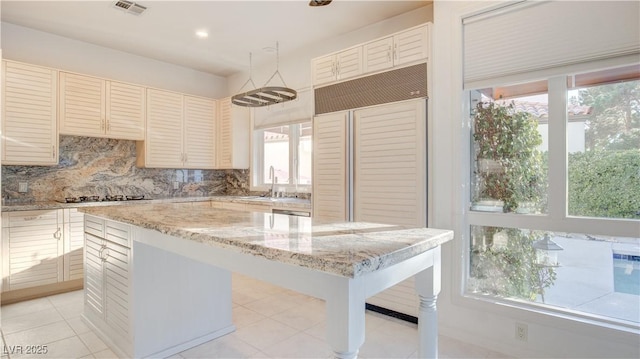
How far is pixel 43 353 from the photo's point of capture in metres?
2.30

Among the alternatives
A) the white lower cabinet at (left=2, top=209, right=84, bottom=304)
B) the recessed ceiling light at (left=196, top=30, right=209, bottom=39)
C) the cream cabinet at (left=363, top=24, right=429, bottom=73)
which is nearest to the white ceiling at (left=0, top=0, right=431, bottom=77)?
the recessed ceiling light at (left=196, top=30, right=209, bottom=39)

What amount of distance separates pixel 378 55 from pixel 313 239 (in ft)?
6.99

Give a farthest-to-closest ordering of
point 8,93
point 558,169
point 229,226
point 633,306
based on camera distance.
Answer: point 8,93
point 558,169
point 633,306
point 229,226

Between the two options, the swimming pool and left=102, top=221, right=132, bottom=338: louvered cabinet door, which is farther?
left=102, top=221, right=132, bottom=338: louvered cabinet door

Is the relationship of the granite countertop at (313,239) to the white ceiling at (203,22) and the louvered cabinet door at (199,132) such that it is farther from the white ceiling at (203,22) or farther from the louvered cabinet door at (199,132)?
the louvered cabinet door at (199,132)

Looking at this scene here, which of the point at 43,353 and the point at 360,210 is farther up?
the point at 360,210

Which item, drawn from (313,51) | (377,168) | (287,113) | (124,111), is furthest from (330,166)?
(124,111)

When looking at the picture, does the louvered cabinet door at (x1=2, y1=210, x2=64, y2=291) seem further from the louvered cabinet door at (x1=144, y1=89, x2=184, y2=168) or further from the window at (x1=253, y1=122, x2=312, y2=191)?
the window at (x1=253, y1=122, x2=312, y2=191)

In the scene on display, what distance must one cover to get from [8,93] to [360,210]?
3610 millimetres

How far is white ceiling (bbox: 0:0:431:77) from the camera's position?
325 centimetres

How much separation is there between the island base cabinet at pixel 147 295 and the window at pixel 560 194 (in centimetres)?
191

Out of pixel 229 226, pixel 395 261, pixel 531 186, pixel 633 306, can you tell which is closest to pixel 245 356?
pixel 229 226

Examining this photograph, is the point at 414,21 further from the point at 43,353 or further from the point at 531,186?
the point at 43,353

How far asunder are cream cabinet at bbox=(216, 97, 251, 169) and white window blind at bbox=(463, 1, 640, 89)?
3333mm
